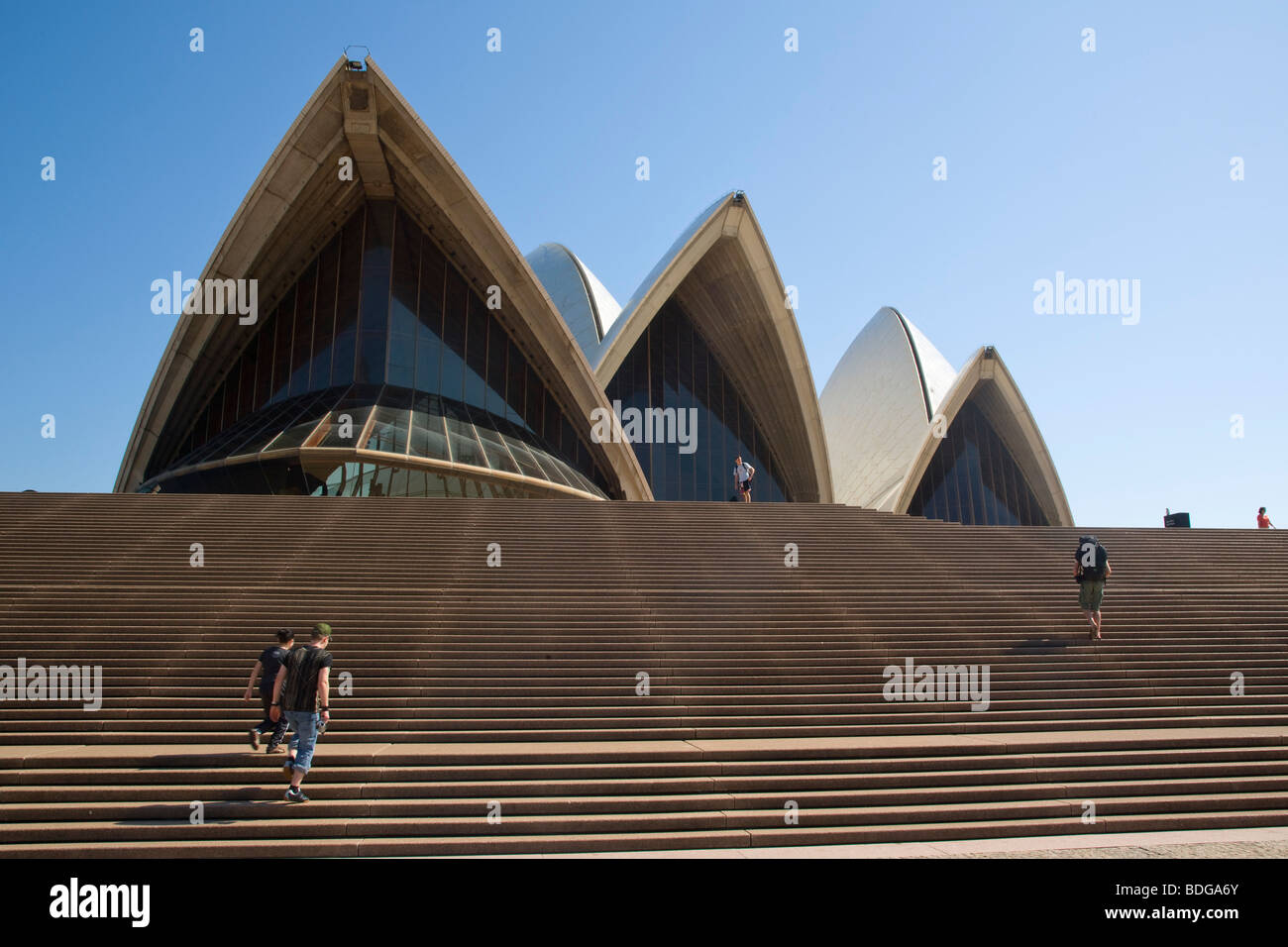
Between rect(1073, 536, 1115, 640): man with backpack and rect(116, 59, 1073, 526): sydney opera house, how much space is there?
12.6m

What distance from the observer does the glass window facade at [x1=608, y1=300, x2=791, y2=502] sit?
26203 mm

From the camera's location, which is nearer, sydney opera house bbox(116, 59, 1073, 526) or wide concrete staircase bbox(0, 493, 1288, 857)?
wide concrete staircase bbox(0, 493, 1288, 857)

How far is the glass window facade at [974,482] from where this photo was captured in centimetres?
3155

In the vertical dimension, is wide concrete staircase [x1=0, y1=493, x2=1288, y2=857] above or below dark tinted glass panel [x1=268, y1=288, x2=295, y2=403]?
below

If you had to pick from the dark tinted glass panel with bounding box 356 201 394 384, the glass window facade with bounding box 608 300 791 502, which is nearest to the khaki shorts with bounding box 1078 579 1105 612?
the glass window facade with bounding box 608 300 791 502

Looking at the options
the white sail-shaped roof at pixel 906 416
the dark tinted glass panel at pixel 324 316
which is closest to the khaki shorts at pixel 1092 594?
the dark tinted glass panel at pixel 324 316

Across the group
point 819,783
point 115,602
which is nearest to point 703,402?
point 115,602

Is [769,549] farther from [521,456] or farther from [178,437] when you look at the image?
[178,437]

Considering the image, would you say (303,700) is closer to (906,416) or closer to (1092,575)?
(1092,575)

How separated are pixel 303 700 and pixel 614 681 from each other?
2.89m

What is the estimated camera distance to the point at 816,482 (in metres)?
27.3

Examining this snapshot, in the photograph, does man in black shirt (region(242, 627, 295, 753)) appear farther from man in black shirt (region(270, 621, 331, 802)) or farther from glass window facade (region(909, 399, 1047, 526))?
glass window facade (region(909, 399, 1047, 526))

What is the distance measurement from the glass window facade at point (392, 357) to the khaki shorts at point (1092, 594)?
13213 millimetres

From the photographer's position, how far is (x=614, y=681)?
24.5ft
